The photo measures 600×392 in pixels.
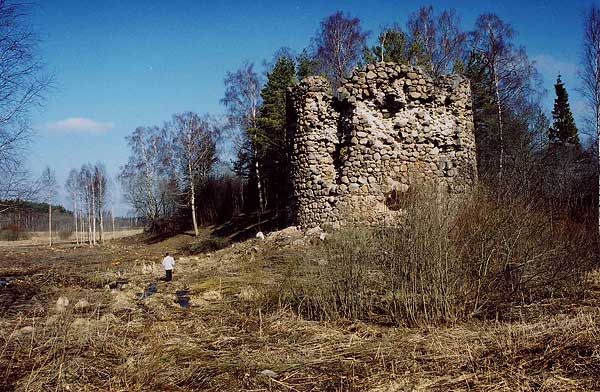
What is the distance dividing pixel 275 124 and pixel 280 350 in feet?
69.0

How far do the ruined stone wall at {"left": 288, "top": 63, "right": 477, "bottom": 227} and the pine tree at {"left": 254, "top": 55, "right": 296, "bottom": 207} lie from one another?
12.4 meters

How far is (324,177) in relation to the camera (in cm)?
1213

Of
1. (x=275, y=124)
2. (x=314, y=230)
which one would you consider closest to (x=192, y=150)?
(x=275, y=124)

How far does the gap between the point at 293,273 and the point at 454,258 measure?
7.48 feet

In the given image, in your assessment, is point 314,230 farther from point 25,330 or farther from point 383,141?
point 25,330

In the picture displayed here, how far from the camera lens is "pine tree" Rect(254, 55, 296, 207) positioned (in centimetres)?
2483

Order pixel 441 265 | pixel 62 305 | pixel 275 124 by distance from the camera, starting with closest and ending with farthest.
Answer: pixel 441 265
pixel 62 305
pixel 275 124

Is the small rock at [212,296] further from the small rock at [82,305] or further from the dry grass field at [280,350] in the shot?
the small rock at [82,305]

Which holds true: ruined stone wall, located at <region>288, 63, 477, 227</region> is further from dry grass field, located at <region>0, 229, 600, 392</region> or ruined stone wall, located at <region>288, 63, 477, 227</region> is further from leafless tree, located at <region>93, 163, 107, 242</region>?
leafless tree, located at <region>93, 163, 107, 242</region>

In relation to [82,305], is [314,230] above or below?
above

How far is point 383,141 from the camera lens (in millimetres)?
11539

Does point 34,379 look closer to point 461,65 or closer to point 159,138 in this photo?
point 461,65

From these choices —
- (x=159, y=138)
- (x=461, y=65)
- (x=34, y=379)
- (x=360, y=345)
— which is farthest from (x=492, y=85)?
(x=159, y=138)

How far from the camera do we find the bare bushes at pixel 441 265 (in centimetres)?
478
